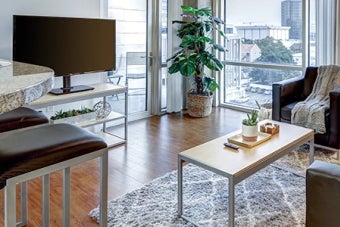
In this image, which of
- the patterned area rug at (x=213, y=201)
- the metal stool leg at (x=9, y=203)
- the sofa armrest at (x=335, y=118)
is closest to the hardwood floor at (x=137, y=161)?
the patterned area rug at (x=213, y=201)

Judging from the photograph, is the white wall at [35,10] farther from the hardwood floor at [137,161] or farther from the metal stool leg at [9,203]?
the metal stool leg at [9,203]

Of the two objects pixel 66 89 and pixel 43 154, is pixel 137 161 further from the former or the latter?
pixel 43 154

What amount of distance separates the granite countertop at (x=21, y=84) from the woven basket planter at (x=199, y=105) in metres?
4.13

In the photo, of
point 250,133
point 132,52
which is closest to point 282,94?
point 250,133

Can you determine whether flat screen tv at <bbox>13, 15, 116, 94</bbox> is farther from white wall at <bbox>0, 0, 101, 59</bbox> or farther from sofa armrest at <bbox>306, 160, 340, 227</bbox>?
sofa armrest at <bbox>306, 160, 340, 227</bbox>

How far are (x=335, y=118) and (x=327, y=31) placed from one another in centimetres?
150

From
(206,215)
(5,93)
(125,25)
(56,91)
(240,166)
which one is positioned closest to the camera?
(5,93)

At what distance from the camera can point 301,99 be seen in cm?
411

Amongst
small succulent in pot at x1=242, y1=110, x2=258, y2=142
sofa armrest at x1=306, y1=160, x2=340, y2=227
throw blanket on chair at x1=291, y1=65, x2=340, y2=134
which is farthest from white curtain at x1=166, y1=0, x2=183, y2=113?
sofa armrest at x1=306, y1=160, x2=340, y2=227

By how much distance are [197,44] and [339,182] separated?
3943 mm

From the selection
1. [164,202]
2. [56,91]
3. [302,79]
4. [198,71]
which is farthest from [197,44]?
[164,202]

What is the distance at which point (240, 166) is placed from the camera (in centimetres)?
217

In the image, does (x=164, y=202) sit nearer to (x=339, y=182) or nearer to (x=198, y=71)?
(x=339, y=182)

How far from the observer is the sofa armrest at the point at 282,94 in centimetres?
380
